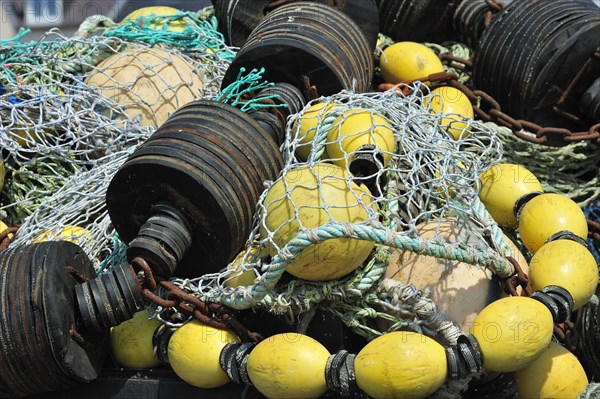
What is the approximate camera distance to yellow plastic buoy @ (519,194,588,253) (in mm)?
2180

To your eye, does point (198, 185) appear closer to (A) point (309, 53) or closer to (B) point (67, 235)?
(B) point (67, 235)

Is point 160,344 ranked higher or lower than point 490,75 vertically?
lower

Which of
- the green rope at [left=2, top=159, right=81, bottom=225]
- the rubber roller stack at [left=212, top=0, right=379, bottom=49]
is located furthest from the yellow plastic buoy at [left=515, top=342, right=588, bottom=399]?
the green rope at [left=2, top=159, right=81, bottom=225]

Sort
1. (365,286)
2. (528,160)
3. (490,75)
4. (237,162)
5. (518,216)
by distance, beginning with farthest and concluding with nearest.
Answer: (490,75)
(528,160)
(518,216)
(237,162)
(365,286)

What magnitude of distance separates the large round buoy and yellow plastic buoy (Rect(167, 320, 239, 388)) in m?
0.43

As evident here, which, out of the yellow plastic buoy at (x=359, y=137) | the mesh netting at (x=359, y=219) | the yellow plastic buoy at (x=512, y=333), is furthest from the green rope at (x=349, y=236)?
the yellow plastic buoy at (x=359, y=137)

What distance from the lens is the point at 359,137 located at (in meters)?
2.18

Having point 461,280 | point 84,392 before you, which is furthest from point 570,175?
point 84,392

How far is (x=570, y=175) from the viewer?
106 inches

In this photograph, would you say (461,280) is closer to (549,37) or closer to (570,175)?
(570,175)

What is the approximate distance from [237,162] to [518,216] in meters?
0.73

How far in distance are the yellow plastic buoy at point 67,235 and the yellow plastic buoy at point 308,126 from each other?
59 centimetres

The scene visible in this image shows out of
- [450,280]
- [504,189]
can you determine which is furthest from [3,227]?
[504,189]

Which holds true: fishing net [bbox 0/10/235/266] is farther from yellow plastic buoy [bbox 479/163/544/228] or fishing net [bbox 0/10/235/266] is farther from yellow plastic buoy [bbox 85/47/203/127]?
yellow plastic buoy [bbox 479/163/544/228]
